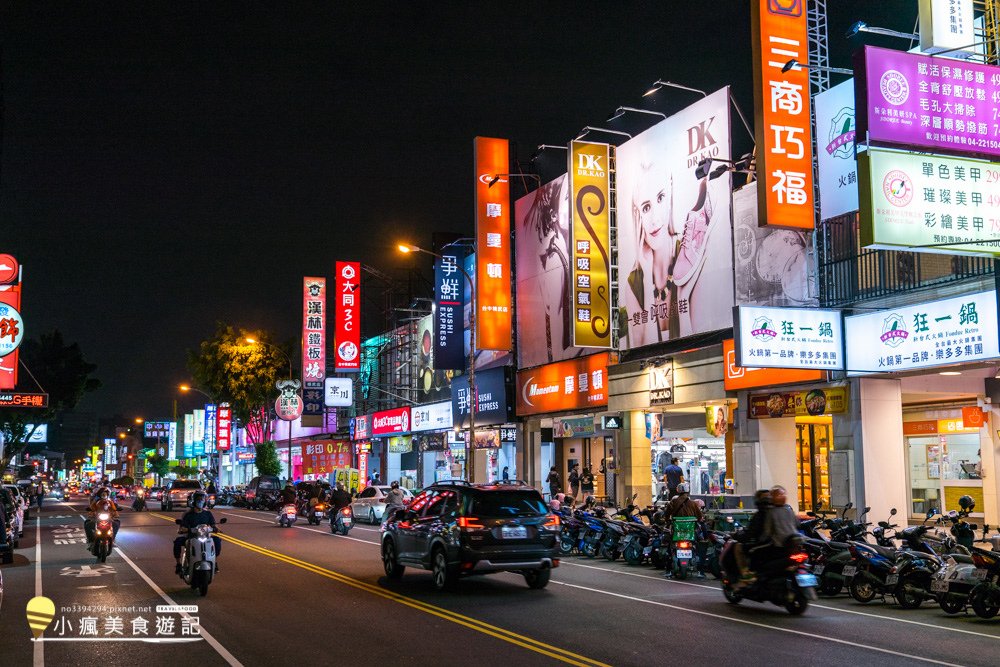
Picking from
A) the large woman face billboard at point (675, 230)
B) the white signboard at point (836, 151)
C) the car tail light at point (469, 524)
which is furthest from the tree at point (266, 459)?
the car tail light at point (469, 524)

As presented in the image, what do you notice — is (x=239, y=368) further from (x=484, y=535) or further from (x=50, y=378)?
(x=484, y=535)

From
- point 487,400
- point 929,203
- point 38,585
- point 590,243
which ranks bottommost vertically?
point 38,585

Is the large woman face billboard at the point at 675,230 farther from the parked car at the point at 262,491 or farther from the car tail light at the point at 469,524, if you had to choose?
the parked car at the point at 262,491

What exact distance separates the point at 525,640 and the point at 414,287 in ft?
157

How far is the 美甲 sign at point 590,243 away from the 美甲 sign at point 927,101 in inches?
586

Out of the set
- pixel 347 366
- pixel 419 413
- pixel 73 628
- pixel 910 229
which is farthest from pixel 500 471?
pixel 73 628

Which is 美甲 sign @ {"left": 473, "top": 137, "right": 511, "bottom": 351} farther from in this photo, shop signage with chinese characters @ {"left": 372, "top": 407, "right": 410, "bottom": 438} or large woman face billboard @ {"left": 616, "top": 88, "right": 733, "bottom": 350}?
shop signage with chinese characters @ {"left": 372, "top": 407, "right": 410, "bottom": 438}

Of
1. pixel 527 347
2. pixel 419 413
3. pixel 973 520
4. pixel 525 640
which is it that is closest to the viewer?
pixel 525 640

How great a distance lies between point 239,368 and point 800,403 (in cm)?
4664

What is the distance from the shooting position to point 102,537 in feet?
64.8

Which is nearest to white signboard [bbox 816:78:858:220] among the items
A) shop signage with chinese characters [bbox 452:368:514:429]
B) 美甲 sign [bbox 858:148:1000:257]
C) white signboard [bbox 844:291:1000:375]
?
white signboard [bbox 844:291:1000:375]

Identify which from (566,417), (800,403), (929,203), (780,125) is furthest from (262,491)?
(929,203)

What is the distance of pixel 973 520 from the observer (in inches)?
1006

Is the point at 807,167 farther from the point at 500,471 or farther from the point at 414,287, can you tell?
the point at 414,287
